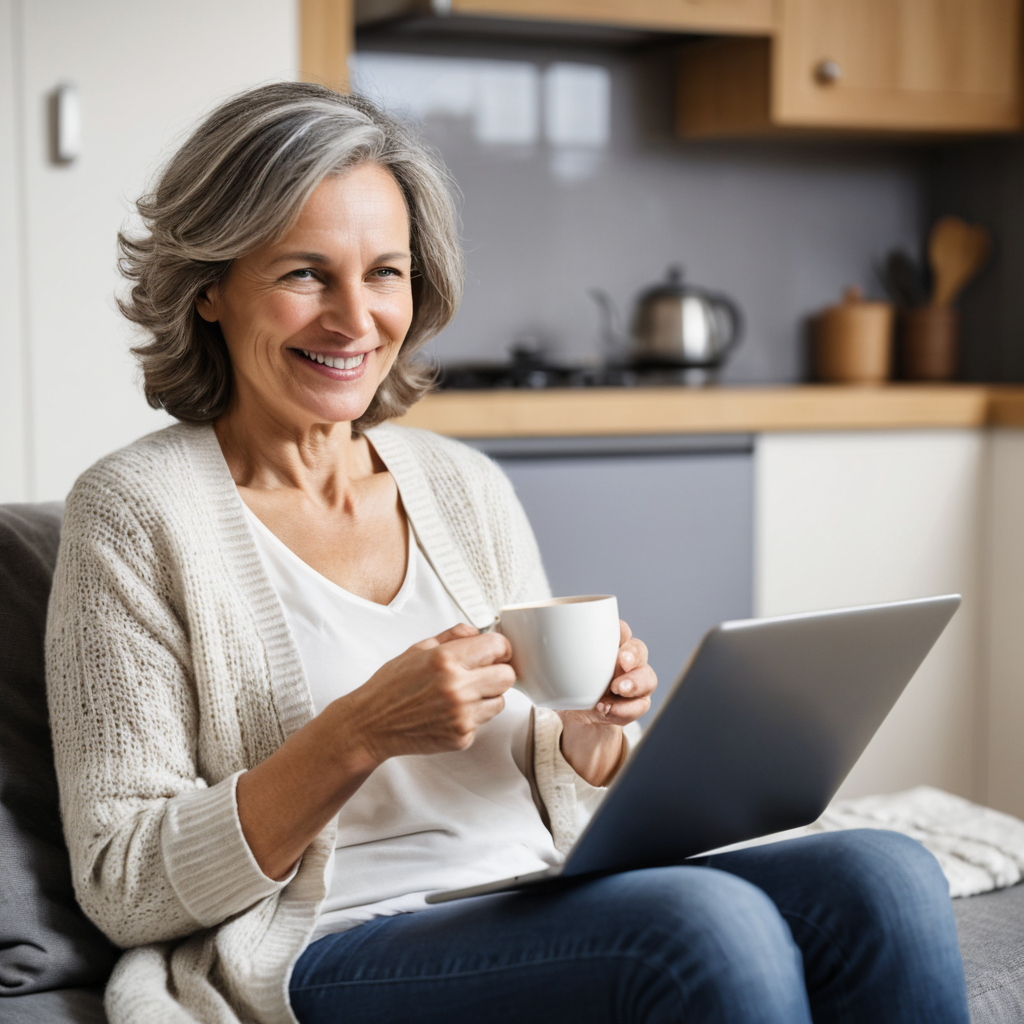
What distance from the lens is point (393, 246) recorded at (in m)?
1.19

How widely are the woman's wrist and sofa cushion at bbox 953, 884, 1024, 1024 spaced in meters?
0.37

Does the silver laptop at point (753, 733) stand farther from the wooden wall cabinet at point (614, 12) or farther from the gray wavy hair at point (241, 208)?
the wooden wall cabinet at point (614, 12)

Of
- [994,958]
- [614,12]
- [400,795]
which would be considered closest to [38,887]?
[400,795]

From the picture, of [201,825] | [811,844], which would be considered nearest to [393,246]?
[201,825]

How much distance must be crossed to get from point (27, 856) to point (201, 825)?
0.71ft

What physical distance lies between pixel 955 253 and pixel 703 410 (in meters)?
1.10

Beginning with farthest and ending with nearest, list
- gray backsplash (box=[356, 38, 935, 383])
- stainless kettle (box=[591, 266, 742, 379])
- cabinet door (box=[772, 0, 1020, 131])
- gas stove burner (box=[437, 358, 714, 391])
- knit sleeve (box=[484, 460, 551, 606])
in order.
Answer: gray backsplash (box=[356, 38, 935, 383]), stainless kettle (box=[591, 266, 742, 379]), cabinet door (box=[772, 0, 1020, 131]), gas stove burner (box=[437, 358, 714, 391]), knit sleeve (box=[484, 460, 551, 606])

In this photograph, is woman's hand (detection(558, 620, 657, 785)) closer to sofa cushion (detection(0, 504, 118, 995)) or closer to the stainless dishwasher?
sofa cushion (detection(0, 504, 118, 995))

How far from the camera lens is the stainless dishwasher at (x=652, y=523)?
7.79 ft

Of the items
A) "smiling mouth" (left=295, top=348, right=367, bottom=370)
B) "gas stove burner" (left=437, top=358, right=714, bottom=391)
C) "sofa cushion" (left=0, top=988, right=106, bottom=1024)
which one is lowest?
"sofa cushion" (left=0, top=988, right=106, bottom=1024)

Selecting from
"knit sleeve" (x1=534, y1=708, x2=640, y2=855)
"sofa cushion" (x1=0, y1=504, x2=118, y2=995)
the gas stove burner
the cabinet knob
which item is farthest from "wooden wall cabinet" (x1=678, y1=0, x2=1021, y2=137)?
"sofa cushion" (x1=0, y1=504, x2=118, y2=995)

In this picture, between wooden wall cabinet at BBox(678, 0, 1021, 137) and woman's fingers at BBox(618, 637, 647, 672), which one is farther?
wooden wall cabinet at BBox(678, 0, 1021, 137)

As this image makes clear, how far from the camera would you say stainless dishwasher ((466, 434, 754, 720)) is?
7.79 feet

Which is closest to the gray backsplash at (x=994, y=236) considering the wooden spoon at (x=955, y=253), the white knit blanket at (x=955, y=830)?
the wooden spoon at (x=955, y=253)
